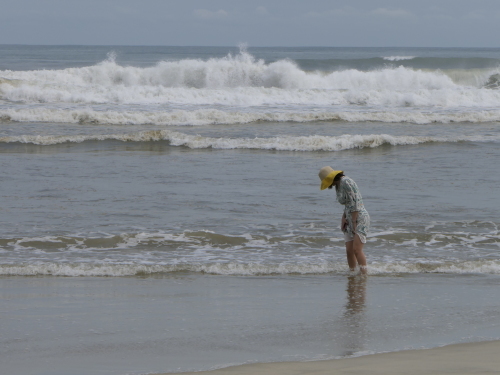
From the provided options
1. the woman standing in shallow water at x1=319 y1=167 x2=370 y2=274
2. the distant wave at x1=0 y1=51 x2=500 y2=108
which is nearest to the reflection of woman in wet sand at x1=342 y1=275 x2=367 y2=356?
the woman standing in shallow water at x1=319 y1=167 x2=370 y2=274

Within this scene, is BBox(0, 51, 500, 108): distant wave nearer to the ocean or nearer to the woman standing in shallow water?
the ocean

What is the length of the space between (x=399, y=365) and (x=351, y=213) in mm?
2867

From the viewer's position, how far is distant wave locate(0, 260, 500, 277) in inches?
265

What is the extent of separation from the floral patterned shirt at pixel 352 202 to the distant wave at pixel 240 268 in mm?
494

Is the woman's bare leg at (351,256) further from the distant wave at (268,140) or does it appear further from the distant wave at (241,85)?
the distant wave at (241,85)

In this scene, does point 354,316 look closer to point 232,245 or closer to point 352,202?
point 352,202

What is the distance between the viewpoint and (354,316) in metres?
5.25

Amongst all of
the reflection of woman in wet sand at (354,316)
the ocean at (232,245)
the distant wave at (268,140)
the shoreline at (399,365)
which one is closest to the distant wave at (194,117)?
the ocean at (232,245)

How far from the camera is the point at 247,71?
1400 inches

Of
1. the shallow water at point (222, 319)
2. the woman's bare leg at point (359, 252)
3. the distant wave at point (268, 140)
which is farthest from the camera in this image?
the distant wave at point (268, 140)

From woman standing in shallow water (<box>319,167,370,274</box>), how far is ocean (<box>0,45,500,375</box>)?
0.23 meters

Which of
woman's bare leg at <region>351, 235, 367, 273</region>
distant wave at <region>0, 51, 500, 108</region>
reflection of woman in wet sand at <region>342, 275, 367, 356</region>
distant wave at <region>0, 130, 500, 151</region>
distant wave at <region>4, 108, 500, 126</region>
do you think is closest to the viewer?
reflection of woman in wet sand at <region>342, 275, 367, 356</region>

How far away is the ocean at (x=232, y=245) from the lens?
4.64m

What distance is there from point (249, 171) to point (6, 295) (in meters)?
7.63
